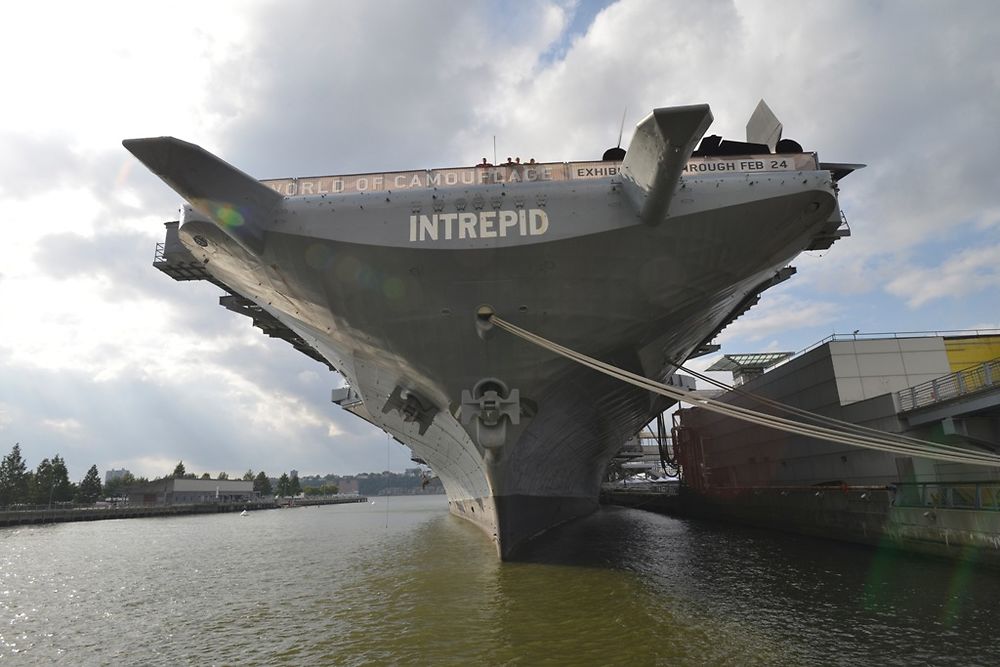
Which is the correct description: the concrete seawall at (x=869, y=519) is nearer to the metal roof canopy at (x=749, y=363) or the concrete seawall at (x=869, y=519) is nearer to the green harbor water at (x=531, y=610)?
the green harbor water at (x=531, y=610)

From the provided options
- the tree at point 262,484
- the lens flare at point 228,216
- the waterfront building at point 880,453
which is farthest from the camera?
the tree at point 262,484

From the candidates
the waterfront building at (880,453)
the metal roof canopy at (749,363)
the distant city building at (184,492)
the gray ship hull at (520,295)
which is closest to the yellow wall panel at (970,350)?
the waterfront building at (880,453)

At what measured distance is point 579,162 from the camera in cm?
969

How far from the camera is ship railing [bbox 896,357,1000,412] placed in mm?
11867

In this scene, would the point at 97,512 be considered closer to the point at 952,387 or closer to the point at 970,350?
the point at 952,387

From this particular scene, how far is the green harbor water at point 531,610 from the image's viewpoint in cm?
609

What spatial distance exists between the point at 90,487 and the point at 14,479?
31.1 feet

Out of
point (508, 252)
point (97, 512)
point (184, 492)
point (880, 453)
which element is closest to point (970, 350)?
point (880, 453)

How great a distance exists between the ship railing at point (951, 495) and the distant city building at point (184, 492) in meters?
65.3

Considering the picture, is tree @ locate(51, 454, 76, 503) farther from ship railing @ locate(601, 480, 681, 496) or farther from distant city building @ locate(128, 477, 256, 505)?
ship railing @ locate(601, 480, 681, 496)

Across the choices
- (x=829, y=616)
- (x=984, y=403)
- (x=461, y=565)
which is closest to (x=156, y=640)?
(x=461, y=565)

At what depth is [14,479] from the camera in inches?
2178

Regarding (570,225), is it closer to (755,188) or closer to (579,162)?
(579,162)

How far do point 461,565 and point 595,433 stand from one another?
5731 mm
